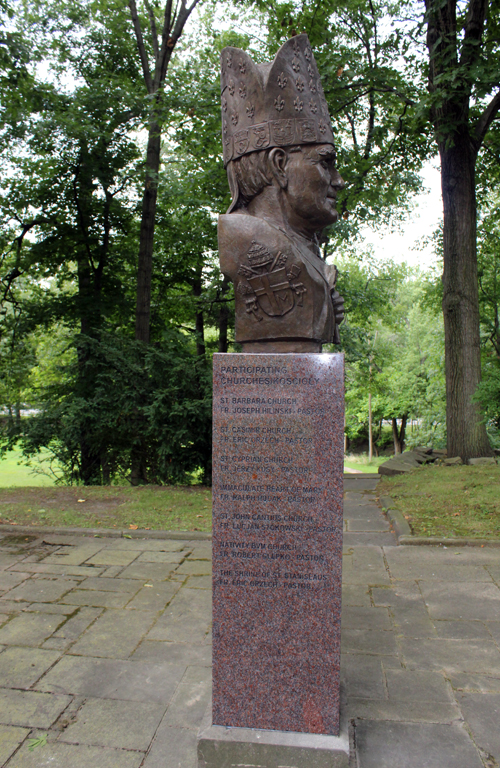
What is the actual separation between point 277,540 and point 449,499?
512 centimetres

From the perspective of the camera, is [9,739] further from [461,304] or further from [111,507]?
[461,304]

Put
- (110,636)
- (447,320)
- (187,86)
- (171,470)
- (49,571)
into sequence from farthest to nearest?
(187,86) < (447,320) < (171,470) < (49,571) < (110,636)

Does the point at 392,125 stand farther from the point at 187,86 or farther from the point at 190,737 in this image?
the point at 190,737

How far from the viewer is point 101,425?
30.4ft

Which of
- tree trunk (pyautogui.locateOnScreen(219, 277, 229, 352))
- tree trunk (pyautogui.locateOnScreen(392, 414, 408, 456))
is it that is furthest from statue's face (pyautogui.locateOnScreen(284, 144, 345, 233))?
tree trunk (pyautogui.locateOnScreen(392, 414, 408, 456))

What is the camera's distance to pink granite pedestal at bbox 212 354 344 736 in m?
2.68

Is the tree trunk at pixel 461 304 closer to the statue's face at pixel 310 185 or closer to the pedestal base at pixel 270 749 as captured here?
the statue's face at pixel 310 185

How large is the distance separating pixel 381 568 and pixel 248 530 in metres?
2.87

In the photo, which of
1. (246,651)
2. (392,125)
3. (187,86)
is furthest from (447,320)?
(246,651)

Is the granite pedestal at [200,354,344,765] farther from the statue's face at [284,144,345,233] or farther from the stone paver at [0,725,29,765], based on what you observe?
the stone paver at [0,725,29,765]

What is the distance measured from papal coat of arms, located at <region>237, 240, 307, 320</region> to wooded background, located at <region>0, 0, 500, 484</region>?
504cm

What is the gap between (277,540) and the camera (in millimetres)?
2723

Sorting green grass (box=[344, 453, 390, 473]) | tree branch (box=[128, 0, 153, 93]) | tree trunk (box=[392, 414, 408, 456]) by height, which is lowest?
green grass (box=[344, 453, 390, 473])

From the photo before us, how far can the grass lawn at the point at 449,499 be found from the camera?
6039mm
